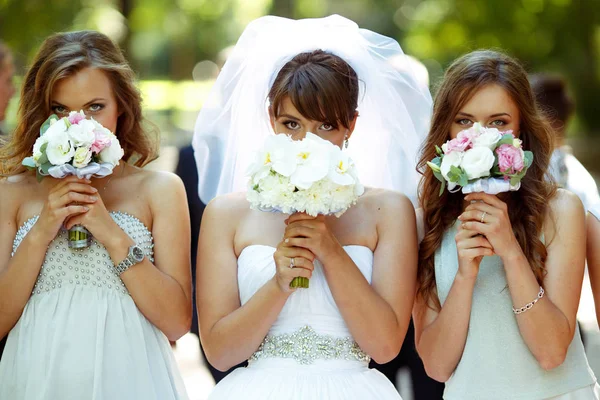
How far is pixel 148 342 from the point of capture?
406 cm

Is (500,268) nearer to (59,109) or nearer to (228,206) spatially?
(228,206)

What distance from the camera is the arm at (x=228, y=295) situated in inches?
143

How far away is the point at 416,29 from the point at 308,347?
25.0m

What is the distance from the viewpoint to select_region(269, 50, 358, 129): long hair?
150 inches

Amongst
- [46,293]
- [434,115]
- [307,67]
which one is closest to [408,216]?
[434,115]

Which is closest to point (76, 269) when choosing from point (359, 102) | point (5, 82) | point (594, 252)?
point (359, 102)

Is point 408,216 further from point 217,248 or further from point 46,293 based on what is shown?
point 46,293

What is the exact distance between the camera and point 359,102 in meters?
4.31

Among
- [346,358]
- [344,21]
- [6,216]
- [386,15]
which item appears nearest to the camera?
[346,358]

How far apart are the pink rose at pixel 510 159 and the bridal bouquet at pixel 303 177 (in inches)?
23.9

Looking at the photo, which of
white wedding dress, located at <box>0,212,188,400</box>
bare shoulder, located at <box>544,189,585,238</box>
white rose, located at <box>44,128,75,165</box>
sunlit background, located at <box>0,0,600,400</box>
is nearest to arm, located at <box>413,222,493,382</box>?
bare shoulder, located at <box>544,189,585,238</box>

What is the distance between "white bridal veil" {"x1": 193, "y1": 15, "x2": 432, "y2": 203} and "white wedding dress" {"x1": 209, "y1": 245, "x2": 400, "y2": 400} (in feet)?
2.41

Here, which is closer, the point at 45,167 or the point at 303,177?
the point at 303,177

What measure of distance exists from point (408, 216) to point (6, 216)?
1885mm
